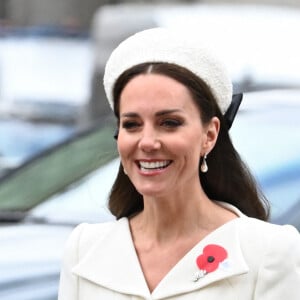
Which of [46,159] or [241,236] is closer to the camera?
[241,236]

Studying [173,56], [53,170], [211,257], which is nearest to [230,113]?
[173,56]

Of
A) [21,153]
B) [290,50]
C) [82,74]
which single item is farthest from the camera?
[82,74]

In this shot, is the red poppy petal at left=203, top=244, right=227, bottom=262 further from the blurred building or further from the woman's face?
the blurred building

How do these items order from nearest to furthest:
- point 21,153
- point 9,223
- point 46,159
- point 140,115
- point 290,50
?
1. point 140,115
2. point 9,223
3. point 46,159
4. point 290,50
5. point 21,153

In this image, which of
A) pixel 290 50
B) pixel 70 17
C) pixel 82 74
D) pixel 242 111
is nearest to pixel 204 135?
pixel 242 111

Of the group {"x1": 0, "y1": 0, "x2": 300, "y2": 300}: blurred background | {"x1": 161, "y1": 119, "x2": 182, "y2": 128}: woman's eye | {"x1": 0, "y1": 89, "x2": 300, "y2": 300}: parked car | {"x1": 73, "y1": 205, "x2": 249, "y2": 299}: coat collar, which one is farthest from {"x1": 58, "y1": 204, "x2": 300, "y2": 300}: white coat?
{"x1": 0, "y1": 89, "x2": 300, "y2": 300}: parked car

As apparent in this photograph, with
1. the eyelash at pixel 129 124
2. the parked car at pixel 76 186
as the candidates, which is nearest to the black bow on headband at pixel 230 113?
the eyelash at pixel 129 124

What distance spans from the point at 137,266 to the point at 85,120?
9687 mm

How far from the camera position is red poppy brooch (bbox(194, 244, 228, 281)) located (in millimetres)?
3162

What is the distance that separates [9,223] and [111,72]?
104 inches

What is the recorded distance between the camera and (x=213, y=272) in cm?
315

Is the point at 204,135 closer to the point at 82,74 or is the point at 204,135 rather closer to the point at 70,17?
the point at 82,74

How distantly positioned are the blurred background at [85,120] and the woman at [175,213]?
0.38 m

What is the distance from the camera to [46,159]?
6.59 meters
